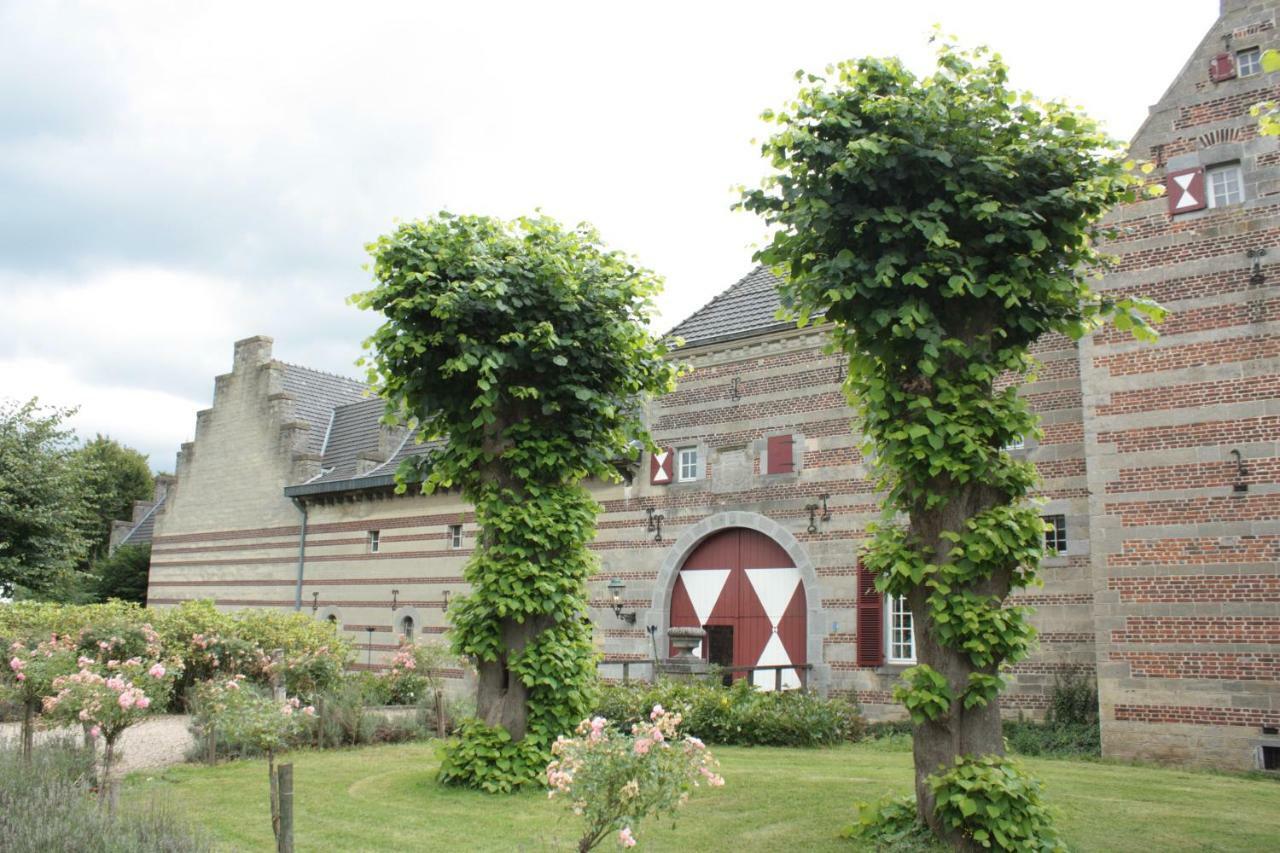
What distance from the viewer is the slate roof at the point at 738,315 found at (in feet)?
59.6

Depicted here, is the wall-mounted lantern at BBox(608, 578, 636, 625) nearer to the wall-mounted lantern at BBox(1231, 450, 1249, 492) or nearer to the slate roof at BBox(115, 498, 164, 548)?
the wall-mounted lantern at BBox(1231, 450, 1249, 492)

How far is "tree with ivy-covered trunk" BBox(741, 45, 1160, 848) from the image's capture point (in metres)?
6.77

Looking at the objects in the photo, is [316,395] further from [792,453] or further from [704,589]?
[792,453]

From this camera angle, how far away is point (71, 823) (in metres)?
5.95

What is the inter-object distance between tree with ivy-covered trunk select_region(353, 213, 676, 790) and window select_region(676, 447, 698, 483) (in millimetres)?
8149

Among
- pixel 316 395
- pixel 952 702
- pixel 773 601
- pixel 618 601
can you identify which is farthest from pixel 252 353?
pixel 952 702

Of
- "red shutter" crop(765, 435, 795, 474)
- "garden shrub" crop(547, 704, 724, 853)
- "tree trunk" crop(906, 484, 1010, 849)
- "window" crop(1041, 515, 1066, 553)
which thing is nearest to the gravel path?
"garden shrub" crop(547, 704, 724, 853)

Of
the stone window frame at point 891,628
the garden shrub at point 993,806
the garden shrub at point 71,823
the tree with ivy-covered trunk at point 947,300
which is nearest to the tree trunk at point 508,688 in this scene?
the garden shrub at point 71,823

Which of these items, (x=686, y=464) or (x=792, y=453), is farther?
(x=686, y=464)

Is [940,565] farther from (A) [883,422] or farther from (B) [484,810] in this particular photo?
(B) [484,810]

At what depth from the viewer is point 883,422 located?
24.3ft

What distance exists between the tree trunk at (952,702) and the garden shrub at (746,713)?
248 inches

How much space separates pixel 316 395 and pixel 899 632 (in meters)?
20.8

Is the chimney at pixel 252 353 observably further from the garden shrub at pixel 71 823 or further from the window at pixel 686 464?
the garden shrub at pixel 71 823
